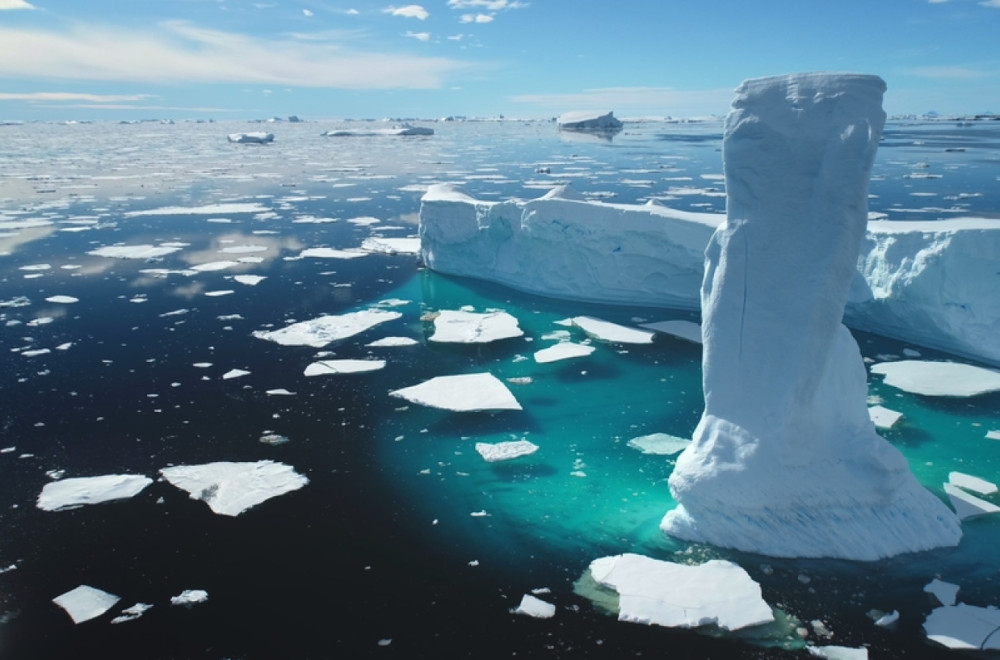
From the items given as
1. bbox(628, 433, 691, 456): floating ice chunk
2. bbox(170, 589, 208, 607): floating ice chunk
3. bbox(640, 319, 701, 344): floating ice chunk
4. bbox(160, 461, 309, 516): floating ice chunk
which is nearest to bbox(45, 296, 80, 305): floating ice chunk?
bbox(160, 461, 309, 516): floating ice chunk

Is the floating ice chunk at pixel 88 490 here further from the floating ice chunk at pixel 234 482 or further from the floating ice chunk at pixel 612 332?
the floating ice chunk at pixel 612 332

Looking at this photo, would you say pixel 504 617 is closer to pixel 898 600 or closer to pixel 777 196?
pixel 898 600

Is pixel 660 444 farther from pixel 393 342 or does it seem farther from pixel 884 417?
pixel 393 342

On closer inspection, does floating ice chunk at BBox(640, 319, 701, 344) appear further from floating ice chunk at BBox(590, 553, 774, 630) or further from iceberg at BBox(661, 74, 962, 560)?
floating ice chunk at BBox(590, 553, 774, 630)

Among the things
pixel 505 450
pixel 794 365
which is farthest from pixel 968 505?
pixel 505 450

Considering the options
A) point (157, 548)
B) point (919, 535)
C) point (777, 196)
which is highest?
point (777, 196)

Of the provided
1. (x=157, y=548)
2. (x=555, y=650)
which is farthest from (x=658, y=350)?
(x=157, y=548)

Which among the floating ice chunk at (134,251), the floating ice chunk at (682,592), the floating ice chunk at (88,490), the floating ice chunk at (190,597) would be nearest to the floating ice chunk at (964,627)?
the floating ice chunk at (682,592)
